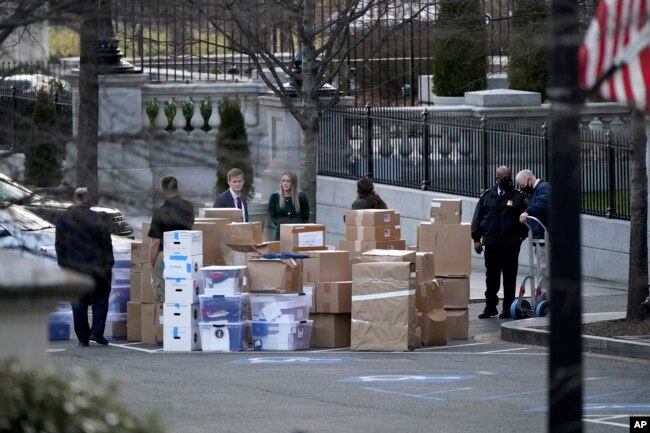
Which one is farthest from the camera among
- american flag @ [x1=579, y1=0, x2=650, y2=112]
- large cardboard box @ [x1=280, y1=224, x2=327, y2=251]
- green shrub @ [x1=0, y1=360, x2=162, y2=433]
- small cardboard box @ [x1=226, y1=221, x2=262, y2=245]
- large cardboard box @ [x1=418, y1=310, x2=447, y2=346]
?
large cardboard box @ [x1=280, y1=224, x2=327, y2=251]

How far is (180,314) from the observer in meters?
14.3

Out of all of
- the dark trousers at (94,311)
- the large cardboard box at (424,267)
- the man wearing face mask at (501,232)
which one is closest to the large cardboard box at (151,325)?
the dark trousers at (94,311)

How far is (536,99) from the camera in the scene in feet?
88.5

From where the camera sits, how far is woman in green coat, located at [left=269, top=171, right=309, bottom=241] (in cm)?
1705

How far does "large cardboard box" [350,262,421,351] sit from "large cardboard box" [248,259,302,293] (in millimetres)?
623

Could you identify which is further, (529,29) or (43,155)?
(529,29)

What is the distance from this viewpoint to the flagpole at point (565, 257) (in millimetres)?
5121

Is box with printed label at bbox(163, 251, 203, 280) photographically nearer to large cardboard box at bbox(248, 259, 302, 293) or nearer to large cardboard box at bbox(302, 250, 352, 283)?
large cardboard box at bbox(248, 259, 302, 293)

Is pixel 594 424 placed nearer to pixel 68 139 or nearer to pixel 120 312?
pixel 68 139

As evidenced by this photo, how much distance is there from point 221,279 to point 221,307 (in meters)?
0.32

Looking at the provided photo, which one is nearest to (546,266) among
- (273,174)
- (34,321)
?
(273,174)

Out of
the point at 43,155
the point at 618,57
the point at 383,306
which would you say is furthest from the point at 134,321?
the point at 618,57

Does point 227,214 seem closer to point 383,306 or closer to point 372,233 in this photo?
point 372,233

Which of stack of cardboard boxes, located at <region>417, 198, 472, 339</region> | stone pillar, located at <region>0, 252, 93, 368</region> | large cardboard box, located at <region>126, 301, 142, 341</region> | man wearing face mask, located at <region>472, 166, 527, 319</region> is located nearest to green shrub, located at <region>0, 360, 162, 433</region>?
stone pillar, located at <region>0, 252, 93, 368</region>
